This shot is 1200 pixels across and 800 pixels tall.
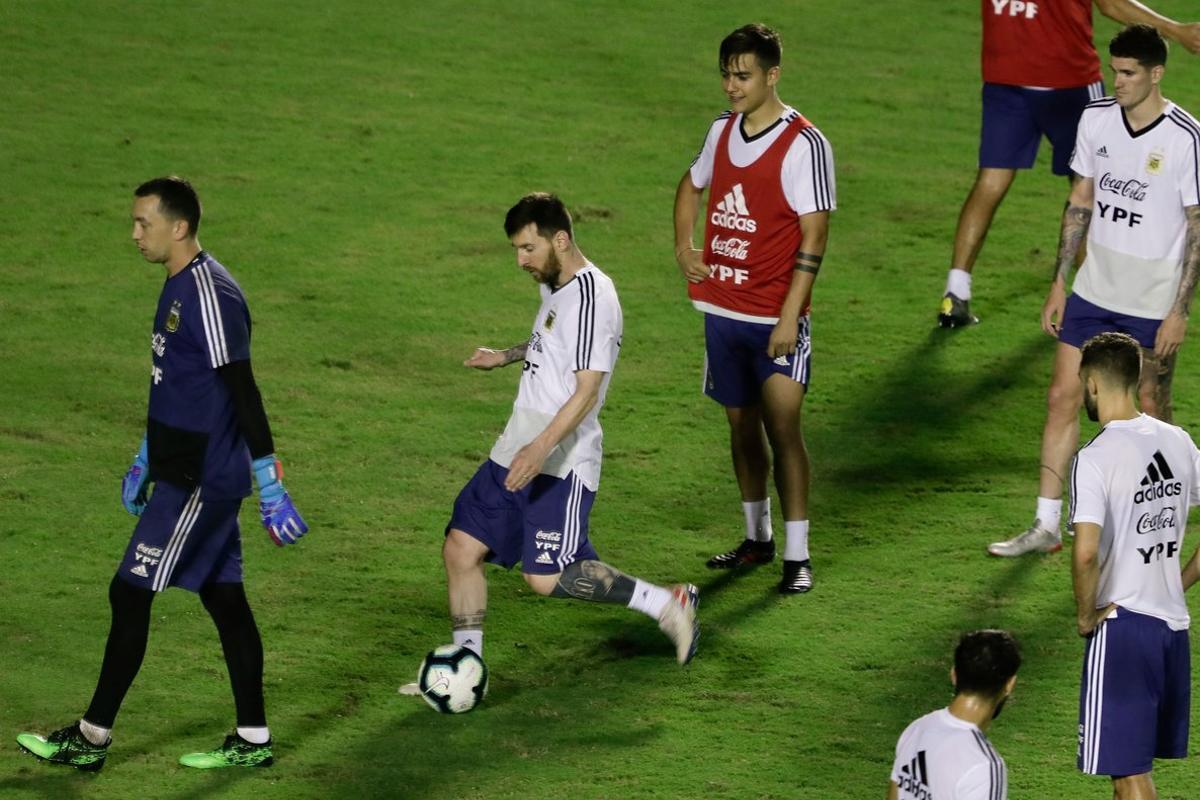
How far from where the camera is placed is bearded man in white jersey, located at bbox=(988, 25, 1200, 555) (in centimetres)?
732

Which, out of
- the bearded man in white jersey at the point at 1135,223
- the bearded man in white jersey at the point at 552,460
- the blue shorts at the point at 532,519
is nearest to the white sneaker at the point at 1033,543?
the bearded man in white jersey at the point at 1135,223

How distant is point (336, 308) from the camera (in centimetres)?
1080

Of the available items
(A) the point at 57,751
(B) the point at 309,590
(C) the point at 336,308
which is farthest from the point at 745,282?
(C) the point at 336,308

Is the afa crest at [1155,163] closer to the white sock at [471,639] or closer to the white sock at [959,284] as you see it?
the white sock at [959,284]

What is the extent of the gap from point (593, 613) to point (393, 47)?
901cm

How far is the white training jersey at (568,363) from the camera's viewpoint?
639 centimetres

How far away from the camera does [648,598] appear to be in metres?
6.68

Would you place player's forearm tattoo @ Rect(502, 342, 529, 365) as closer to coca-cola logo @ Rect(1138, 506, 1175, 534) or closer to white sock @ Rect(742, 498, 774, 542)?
white sock @ Rect(742, 498, 774, 542)

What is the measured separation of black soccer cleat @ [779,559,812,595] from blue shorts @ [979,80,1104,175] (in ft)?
11.8

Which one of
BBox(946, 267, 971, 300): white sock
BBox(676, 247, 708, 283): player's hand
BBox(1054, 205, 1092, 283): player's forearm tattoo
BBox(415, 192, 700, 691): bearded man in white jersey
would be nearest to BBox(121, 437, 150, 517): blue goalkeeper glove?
BBox(415, 192, 700, 691): bearded man in white jersey

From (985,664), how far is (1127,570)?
2.88 feet

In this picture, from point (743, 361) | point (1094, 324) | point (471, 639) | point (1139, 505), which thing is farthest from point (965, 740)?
point (1094, 324)

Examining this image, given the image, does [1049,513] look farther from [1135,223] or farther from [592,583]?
[592,583]

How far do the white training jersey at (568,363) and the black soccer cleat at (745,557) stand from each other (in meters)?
1.42
